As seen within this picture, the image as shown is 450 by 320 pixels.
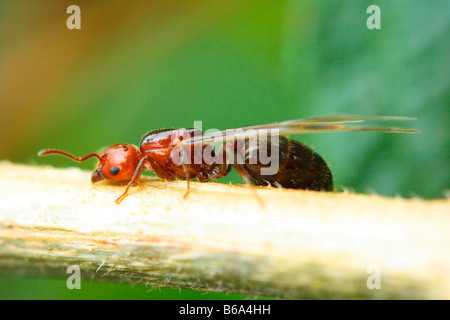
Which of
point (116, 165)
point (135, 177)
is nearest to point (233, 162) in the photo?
point (135, 177)

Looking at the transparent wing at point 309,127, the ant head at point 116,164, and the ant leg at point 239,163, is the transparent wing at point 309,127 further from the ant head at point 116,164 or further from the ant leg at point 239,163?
the ant head at point 116,164

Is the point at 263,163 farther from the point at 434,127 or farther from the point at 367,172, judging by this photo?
the point at 434,127

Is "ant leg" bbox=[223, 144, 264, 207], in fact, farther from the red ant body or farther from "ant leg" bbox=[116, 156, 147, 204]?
"ant leg" bbox=[116, 156, 147, 204]

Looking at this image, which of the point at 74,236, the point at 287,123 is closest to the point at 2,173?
the point at 74,236

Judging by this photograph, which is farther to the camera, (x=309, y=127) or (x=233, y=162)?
(x=233, y=162)

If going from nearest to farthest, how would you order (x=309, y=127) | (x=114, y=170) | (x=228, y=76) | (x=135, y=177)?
(x=309, y=127), (x=135, y=177), (x=114, y=170), (x=228, y=76)

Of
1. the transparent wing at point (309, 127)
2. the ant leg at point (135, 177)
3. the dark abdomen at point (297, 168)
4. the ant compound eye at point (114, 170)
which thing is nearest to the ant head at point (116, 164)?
the ant compound eye at point (114, 170)

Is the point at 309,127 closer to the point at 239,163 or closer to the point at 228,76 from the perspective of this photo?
the point at 239,163

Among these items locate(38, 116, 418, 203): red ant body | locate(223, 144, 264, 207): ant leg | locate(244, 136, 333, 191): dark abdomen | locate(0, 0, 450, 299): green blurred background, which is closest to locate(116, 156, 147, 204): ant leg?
locate(38, 116, 418, 203): red ant body
